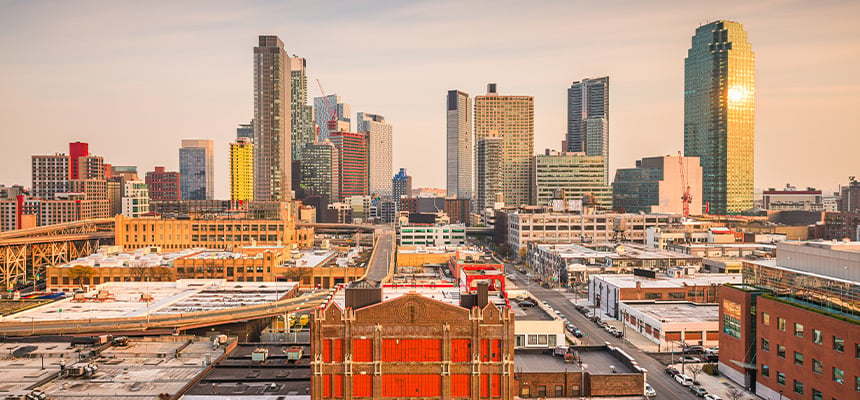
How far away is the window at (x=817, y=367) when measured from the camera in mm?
53459

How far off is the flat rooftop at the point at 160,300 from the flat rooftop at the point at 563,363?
4993 cm

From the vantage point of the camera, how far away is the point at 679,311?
309 ft

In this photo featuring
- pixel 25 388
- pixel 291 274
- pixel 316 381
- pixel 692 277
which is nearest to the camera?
pixel 316 381

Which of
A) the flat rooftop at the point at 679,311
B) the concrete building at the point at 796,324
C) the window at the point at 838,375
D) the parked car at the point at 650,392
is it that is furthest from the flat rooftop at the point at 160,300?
the window at the point at 838,375

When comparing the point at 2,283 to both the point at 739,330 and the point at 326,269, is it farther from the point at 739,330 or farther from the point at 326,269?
the point at 739,330

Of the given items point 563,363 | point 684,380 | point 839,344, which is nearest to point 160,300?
point 563,363

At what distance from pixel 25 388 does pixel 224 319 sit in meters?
31.0

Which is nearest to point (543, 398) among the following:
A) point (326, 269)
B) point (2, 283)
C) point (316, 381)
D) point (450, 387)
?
point (450, 387)

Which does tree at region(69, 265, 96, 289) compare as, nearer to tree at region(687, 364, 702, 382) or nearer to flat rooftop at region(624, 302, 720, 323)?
flat rooftop at region(624, 302, 720, 323)

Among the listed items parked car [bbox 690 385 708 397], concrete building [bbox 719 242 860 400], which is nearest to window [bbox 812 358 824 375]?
concrete building [bbox 719 242 860 400]

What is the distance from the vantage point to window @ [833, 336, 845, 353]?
168 ft

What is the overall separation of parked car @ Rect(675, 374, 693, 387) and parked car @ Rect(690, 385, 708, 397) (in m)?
1.20

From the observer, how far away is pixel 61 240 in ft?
557

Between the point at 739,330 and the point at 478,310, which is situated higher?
the point at 478,310
